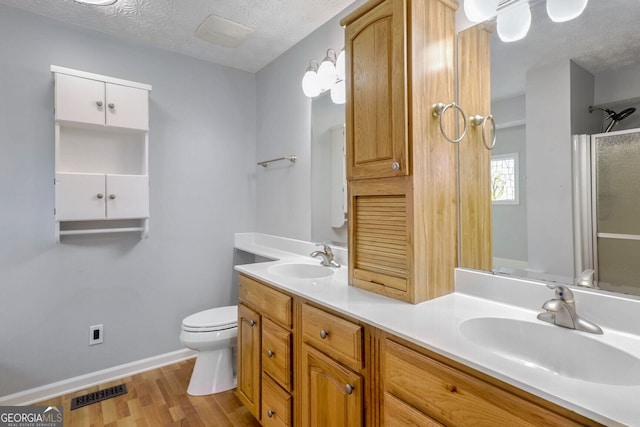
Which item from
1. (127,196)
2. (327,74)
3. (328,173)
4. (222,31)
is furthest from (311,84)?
(127,196)

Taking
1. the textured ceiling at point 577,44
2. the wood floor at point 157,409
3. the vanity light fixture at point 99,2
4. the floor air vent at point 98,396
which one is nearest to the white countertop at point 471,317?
the textured ceiling at point 577,44

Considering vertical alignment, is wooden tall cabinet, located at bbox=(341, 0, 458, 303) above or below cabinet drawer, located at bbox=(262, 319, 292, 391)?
above

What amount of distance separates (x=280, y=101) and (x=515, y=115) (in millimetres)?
1786

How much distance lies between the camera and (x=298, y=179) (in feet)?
7.77

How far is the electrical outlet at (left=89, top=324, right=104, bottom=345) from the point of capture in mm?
2201

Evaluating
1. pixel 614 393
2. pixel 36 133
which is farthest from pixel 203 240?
pixel 614 393

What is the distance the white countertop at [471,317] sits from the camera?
24.7 inches

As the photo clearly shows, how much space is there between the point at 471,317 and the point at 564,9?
111cm

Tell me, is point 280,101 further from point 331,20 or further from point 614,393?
point 614,393

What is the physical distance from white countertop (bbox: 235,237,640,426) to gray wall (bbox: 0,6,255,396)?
3.61 feet

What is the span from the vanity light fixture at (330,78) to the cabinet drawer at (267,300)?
119cm

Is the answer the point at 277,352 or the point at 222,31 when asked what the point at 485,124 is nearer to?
the point at 277,352

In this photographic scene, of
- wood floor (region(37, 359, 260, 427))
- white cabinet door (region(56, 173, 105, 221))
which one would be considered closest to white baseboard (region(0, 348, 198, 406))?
wood floor (region(37, 359, 260, 427))

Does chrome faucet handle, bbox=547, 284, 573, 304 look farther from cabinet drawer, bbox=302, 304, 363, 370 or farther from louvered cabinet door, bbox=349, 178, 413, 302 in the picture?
cabinet drawer, bbox=302, 304, 363, 370
